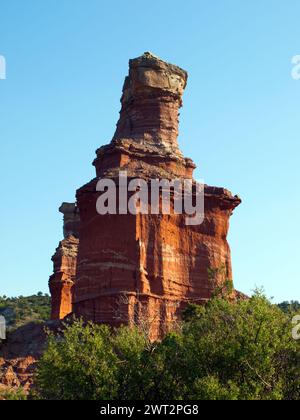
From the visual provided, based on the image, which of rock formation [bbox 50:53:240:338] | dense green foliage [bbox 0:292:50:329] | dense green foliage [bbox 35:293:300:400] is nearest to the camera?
dense green foliage [bbox 35:293:300:400]

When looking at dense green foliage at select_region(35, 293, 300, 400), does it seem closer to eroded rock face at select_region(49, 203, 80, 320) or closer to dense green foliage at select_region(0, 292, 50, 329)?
eroded rock face at select_region(49, 203, 80, 320)

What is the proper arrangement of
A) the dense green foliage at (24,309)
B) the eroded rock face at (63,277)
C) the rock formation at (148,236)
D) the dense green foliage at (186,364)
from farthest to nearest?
1. the dense green foliage at (24,309)
2. the eroded rock face at (63,277)
3. the rock formation at (148,236)
4. the dense green foliage at (186,364)

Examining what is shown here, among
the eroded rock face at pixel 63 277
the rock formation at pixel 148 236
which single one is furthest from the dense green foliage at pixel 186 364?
the eroded rock face at pixel 63 277

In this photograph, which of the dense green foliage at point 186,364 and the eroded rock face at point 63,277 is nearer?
the dense green foliage at point 186,364

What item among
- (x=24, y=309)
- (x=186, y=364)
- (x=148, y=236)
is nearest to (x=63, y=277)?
(x=148, y=236)

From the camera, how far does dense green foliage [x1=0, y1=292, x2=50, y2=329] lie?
3799 inches

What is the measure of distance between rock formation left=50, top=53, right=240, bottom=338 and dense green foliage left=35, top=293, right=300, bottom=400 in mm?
15556

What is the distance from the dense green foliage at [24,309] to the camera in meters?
96.5

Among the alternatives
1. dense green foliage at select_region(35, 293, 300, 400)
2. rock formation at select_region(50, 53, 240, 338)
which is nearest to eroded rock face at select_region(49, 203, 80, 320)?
rock formation at select_region(50, 53, 240, 338)

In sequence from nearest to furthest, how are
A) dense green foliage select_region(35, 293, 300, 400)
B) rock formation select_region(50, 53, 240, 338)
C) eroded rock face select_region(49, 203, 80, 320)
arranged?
dense green foliage select_region(35, 293, 300, 400) < rock formation select_region(50, 53, 240, 338) < eroded rock face select_region(49, 203, 80, 320)

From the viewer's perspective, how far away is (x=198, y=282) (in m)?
49.8

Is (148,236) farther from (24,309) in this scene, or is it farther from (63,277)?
(24,309)

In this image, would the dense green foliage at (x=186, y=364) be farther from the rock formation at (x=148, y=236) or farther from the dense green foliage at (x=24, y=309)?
the dense green foliage at (x=24, y=309)

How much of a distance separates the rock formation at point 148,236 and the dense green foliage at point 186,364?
612 inches
